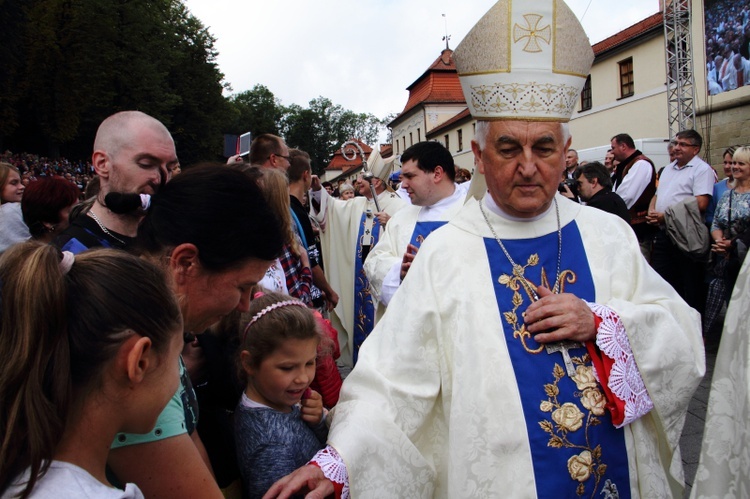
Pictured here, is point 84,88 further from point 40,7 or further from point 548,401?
point 548,401

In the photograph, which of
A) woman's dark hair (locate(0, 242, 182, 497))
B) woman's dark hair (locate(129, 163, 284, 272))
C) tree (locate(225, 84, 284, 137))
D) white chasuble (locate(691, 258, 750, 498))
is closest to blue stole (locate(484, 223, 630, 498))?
white chasuble (locate(691, 258, 750, 498))

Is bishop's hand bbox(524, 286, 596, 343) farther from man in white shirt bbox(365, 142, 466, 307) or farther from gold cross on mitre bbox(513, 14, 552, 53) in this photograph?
man in white shirt bbox(365, 142, 466, 307)

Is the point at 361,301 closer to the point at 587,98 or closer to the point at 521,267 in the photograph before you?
the point at 521,267

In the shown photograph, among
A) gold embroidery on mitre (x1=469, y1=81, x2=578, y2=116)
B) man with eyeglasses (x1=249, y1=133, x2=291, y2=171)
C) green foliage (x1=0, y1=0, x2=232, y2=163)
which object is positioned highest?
green foliage (x1=0, y1=0, x2=232, y2=163)

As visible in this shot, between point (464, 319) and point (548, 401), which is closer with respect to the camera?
point (548, 401)

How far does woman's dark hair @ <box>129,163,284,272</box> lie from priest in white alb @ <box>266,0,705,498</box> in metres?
0.67

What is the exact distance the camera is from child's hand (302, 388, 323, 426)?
7.83ft

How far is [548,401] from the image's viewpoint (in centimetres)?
201

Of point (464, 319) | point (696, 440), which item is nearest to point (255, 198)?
point (464, 319)

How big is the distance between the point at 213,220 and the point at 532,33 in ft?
4.59

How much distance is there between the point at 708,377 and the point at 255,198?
4.97 m

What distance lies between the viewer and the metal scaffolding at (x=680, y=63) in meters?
17.6

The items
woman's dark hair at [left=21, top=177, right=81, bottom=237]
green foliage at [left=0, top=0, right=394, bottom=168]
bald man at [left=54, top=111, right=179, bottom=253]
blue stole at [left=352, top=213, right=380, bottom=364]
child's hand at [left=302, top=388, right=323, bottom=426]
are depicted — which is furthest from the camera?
green foliage at [left=0, top=0, right=394, bottom=168]

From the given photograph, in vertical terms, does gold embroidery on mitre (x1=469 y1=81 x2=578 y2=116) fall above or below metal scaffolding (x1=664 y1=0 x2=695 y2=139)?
below
